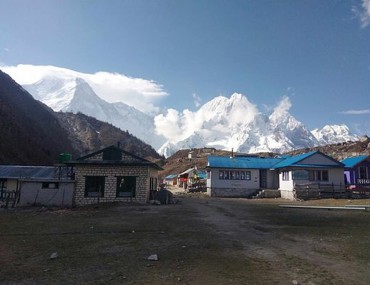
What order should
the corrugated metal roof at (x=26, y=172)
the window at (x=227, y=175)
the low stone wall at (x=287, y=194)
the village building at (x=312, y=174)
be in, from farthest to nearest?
the window at (x=227, y=175) < the village building at (x=312, y=174) < the low stone wall at (x=287, y=194) < the corrugated metal roof at (x=26, y=172)

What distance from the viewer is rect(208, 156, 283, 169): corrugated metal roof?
4634 cm

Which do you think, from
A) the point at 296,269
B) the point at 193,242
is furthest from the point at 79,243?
the point at 296,269

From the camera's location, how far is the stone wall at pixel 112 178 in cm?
3100

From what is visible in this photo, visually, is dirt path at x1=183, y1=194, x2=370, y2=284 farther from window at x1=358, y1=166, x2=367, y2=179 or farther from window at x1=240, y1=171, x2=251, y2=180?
window at x1=358, y1=166, x2=367, y2=179

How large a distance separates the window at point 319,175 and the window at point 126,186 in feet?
72.1

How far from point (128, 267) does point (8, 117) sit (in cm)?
7711

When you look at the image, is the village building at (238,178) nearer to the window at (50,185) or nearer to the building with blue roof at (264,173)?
the building with blue roof at (264,173)

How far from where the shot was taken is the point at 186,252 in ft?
36.4

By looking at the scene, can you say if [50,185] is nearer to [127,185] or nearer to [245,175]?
[127,185]

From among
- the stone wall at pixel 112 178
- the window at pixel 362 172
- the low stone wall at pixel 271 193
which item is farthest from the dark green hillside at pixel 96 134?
the window at pixel 362 172

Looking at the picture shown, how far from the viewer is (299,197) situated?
3862 centimetres

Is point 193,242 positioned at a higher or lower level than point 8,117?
lower

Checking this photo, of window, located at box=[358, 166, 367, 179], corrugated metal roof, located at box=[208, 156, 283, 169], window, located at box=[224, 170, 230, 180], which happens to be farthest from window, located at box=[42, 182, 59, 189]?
window, located at box=[358, 166, 367, 179]

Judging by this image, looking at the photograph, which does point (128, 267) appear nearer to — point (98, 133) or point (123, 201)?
point (123, 201)
